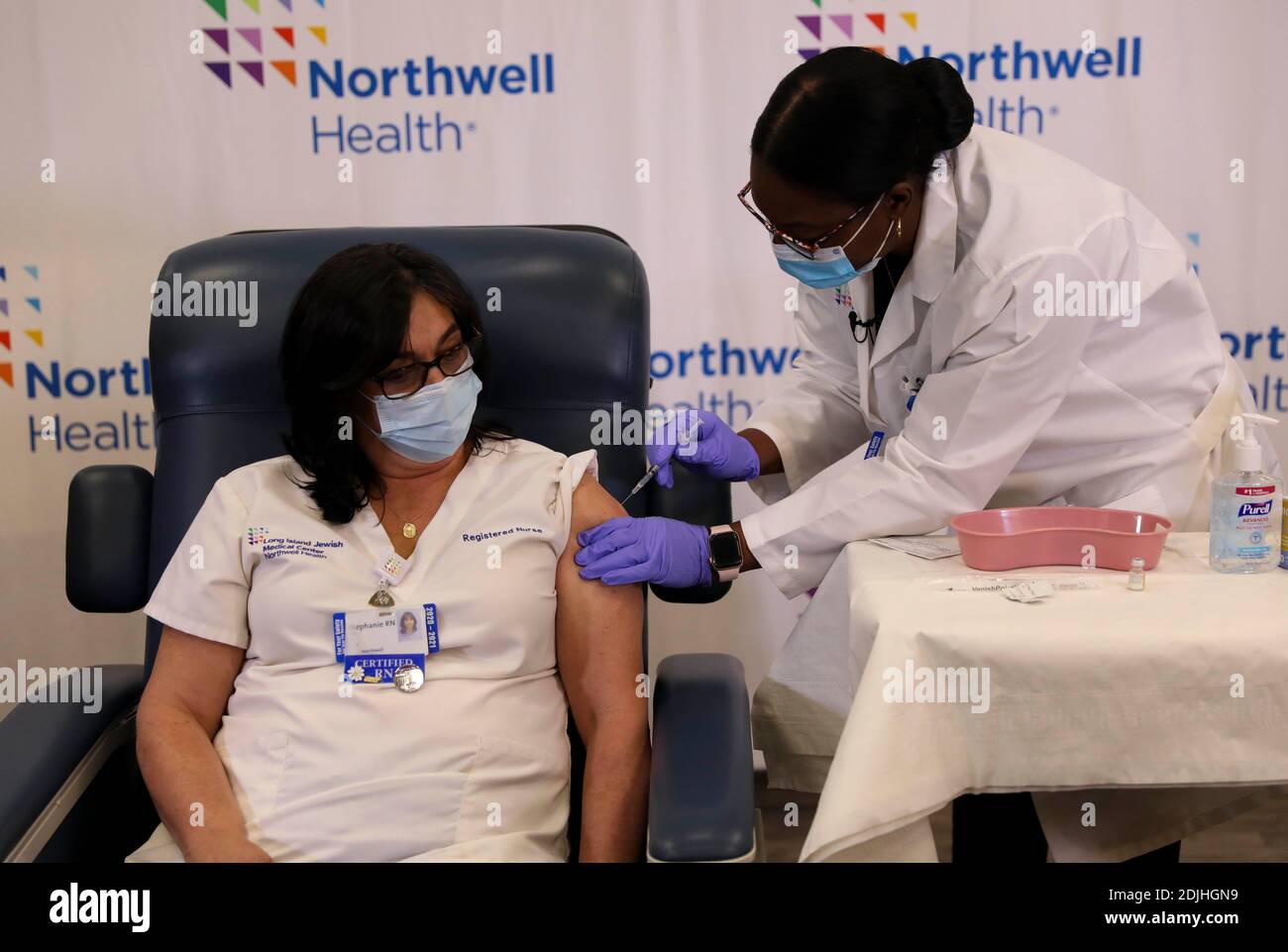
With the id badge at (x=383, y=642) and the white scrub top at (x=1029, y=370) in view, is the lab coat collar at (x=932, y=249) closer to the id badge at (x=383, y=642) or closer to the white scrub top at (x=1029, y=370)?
the white scrub top at (x=1029, y=370)

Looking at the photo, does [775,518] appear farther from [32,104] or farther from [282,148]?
[32,104]

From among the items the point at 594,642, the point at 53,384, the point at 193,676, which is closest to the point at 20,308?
the point at 53,384

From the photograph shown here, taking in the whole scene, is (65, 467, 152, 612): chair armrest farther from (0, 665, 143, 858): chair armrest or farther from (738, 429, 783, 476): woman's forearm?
(738, 429, 783, 476): woman's forearm

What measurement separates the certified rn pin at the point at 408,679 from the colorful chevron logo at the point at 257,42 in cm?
160

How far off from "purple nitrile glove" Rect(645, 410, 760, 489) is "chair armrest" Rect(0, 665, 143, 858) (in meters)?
0.78

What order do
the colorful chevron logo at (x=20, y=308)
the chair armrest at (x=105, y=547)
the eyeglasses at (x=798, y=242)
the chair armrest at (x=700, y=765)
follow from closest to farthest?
the chair armrest at (x=700, y=765) < the eyeglasses at (x=798, y=242) < the chair armrest at (x=105, y=547) < the colorful chevron logo at (x=20, y=308)

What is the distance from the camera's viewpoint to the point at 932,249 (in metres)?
1.57

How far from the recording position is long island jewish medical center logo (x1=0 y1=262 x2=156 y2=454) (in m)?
2.62

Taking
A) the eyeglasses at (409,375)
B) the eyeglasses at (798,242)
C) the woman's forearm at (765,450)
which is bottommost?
the woman's forearm at (765,450)

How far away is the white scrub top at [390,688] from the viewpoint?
137cm

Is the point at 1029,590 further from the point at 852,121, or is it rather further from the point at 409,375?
the point at 409,375

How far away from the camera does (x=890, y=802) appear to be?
120 centimetres

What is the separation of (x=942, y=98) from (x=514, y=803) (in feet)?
3.34

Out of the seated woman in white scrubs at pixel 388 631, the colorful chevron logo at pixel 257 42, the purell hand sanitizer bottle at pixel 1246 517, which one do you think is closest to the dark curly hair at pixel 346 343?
the seated woman in white scrubs at pixel 388 631
